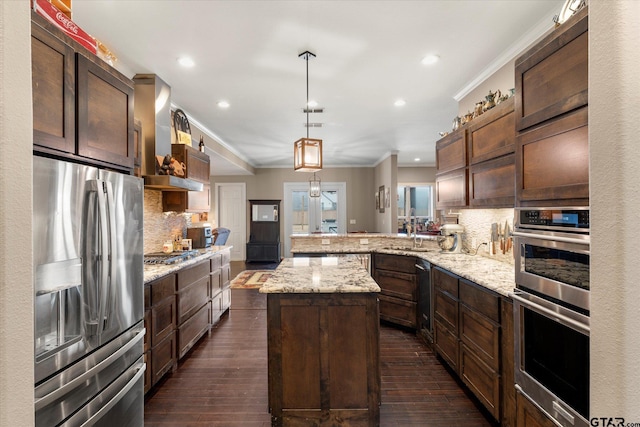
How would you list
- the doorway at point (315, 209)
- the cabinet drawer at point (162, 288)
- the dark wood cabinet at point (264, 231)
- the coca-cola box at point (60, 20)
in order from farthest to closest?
the doorway at point (315, 209) → the dark wood cabinet at point (264, 231) → the cabinet drawer at point (162, 288) → the coca-cola box at point (60, 20)

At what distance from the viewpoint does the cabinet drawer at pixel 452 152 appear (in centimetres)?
283

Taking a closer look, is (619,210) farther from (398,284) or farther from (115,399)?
Answer: (398,284)

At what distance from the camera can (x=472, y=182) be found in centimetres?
273

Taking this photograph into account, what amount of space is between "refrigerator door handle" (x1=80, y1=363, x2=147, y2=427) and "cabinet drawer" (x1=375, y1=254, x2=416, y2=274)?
267 cm

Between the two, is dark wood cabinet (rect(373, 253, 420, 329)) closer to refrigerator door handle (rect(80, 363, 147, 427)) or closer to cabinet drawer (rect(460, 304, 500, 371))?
cabinet drawer (rect(460, 304, 500, 371))

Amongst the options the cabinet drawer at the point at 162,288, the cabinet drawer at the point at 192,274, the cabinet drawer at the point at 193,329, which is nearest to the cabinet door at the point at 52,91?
the cabinet drawer at the point at 162,288

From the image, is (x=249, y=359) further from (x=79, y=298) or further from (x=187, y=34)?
(x=187, y=34)

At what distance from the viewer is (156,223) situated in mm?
3326

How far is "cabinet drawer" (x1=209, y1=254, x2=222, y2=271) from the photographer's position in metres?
3.57

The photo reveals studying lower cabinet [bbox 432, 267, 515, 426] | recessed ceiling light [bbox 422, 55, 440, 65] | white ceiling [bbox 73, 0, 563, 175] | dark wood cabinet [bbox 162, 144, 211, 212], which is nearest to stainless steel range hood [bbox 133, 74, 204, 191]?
white ceiling [bbox 73, 0, 563, 175]

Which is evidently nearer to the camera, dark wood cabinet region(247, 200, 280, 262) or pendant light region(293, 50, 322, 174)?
pendant light region(293, 50, 322, 174)

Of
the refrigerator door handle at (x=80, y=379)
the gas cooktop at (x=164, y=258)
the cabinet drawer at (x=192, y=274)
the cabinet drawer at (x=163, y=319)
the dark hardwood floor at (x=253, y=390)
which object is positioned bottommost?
the dark hardwood floor at (x=253, y=390)

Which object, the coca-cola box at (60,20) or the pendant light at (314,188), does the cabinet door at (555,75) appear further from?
the pendant light at (314,188)

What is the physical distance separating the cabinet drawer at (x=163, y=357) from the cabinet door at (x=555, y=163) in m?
2.79
